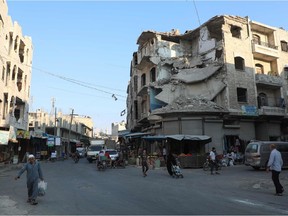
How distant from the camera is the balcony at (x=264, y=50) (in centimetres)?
3306

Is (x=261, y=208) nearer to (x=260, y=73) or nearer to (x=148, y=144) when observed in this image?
(x=148, y=144)

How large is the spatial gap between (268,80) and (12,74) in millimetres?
29308

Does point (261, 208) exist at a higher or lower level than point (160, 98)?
lower

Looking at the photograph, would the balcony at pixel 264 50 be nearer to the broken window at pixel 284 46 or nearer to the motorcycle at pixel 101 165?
the broken window at pixel 284 46

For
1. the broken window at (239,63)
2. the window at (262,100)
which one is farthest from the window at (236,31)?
the window at (262,100)

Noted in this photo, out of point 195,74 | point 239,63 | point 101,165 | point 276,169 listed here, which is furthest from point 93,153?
point 276,169

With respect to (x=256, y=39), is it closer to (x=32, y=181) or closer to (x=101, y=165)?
(x=101, y=165)

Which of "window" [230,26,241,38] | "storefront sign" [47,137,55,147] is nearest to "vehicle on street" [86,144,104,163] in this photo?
"storefront sign" [47,137,55,147]

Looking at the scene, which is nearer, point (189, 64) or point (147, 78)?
point (189, 64)

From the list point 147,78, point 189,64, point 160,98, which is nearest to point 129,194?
point 160,98

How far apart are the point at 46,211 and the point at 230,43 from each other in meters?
28.5

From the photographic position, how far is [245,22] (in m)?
33.3

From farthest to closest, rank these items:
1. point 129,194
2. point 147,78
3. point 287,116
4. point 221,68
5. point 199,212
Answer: point 147,78, point 287,116, point 221,68, point 129,194, point 199,212

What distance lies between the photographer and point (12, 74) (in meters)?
33.4
